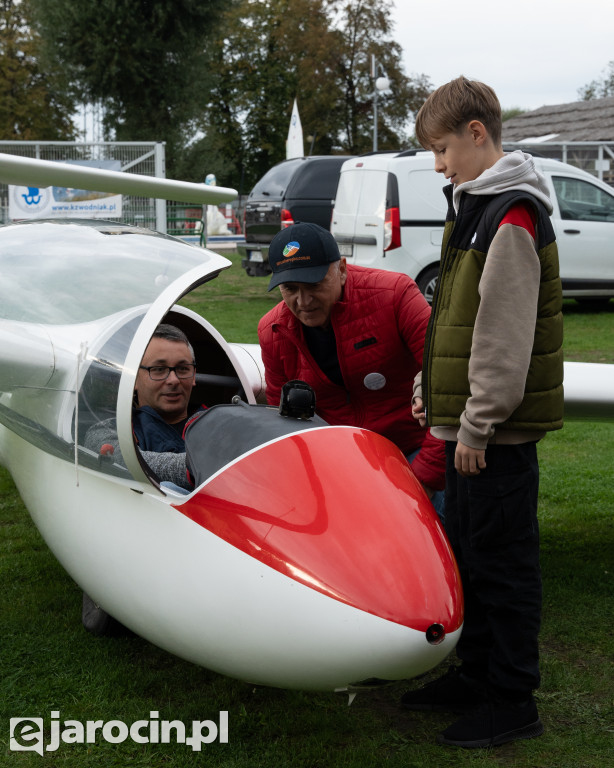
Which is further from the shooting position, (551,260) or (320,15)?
(320,15)

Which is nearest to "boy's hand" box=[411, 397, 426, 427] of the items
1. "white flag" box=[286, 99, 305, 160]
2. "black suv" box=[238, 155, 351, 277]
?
"black suv" box=[238, 155, 351, 277]

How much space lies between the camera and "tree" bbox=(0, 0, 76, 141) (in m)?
41.1

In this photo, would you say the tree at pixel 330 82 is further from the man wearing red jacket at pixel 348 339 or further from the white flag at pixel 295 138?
the man wearing red jacket at pixel 348 339

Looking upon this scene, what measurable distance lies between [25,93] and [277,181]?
31.5 metres

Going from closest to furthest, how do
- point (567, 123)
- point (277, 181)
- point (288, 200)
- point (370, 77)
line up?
point (288, 200) < point (277, 181) < point (567, 123) < point (370, 77)

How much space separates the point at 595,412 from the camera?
13.3ft

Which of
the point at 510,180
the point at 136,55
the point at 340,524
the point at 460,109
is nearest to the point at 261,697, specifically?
the point at 340,524

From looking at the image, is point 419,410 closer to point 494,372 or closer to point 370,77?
point 494,372

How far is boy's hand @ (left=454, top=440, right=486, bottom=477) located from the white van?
898cm

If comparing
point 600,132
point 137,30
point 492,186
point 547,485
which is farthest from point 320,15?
point 492,186

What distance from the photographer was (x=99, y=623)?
11.8 feet

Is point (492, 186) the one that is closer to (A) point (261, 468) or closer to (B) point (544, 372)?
(B) point (544, 372)

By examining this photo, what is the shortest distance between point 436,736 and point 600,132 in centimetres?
2411

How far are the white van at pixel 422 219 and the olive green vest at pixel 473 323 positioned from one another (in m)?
8.86
